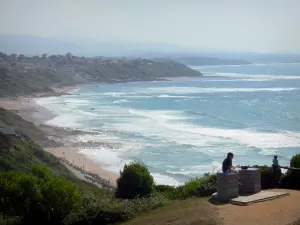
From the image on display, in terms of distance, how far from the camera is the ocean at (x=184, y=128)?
41844mm

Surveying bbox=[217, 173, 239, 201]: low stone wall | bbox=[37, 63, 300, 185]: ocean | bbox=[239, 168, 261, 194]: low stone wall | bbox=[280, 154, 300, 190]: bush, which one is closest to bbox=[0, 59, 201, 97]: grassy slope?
bbox=[37, 63, 300, 185]: ocean

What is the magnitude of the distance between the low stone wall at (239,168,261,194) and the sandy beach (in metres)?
22.6

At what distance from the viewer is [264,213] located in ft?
39.0

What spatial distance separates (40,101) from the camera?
9444 centimetres

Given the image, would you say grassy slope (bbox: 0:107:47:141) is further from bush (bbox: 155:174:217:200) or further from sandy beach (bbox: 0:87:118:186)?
bush (bbox: 155:174:217:200)

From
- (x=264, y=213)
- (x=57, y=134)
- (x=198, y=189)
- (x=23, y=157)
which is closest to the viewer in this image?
(x=264, y=213)

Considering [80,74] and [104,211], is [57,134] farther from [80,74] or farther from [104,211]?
[80,74]

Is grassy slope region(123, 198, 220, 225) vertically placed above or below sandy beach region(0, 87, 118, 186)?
above

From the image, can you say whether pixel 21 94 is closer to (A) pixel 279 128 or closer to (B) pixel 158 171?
(A) pixel 279 128

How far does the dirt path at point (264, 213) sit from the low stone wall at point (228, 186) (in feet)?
1.61

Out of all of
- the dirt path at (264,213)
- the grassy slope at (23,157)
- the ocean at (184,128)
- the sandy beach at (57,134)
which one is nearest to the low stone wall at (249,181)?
the dirt path at (264,213)

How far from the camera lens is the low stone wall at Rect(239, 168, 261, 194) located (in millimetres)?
13750

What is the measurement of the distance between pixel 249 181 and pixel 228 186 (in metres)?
0.90

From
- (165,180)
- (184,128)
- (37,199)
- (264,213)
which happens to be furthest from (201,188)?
(184,128)
